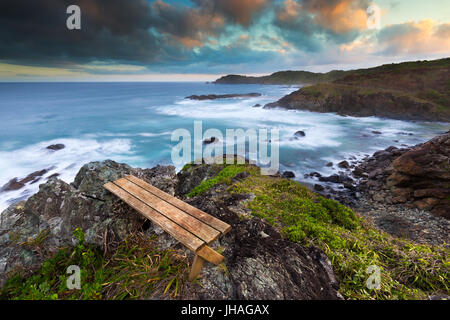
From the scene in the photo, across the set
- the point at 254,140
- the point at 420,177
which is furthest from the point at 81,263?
the point at 254,140

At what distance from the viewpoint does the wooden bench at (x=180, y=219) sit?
100 inches

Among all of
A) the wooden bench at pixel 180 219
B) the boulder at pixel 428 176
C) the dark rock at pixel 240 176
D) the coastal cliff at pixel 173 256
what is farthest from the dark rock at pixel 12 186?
the boulder at pixel 428 176

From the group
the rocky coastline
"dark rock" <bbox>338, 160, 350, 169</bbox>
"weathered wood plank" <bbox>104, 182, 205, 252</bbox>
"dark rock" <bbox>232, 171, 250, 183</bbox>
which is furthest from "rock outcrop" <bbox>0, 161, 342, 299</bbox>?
"dark rock" <bbox>338, 160, 350, 169</bbox>

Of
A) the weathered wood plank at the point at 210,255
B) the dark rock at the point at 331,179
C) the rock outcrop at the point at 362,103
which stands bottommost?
the dark rock at the point at 331,179

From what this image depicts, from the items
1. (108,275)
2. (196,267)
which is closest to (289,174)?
(196,267)

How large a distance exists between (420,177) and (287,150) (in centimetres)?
1208

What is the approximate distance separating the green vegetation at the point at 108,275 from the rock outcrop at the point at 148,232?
23 centimetres

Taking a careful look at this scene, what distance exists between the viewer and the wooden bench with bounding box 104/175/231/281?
100 inches

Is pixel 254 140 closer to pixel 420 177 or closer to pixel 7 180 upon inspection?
pixel 420 177

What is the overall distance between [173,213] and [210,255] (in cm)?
94

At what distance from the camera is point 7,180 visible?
14898mm

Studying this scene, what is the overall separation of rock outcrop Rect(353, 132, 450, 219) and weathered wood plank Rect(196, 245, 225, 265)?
12275 millimetres

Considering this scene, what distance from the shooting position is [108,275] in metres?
2.89

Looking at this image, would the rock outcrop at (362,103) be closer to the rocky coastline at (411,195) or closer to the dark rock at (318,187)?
the rocky coastline at (411,195)
